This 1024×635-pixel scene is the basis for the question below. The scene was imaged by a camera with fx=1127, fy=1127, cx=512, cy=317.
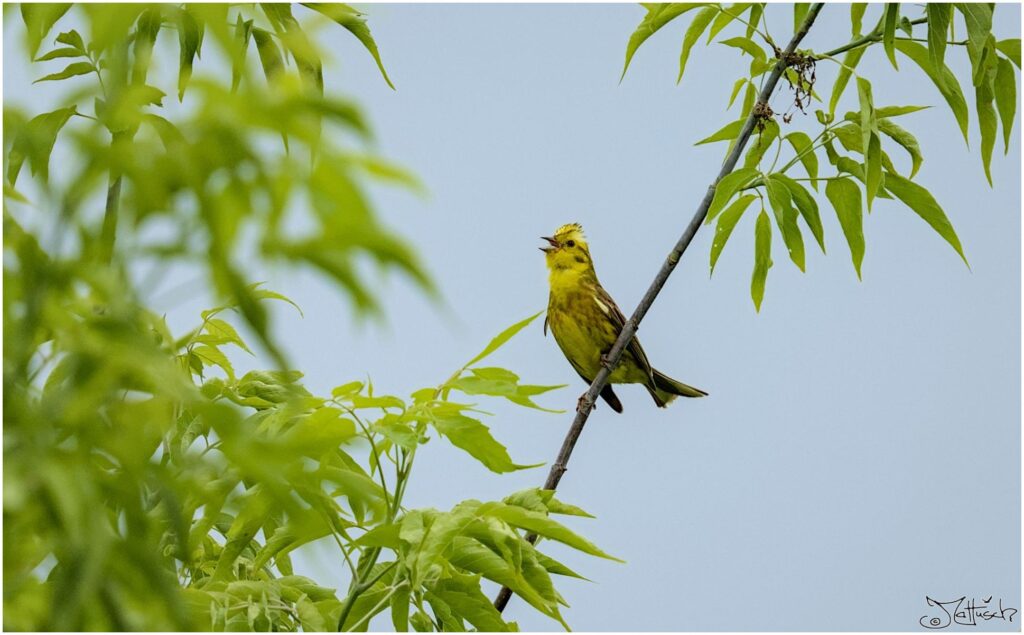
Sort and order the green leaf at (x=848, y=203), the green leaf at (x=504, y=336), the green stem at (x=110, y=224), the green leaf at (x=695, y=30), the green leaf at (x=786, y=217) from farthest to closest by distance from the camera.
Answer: the green leaf at (x=695, y=30), the green leaf at (x=848, y=203), the green leaf at (x=786, y=217), the green leaf at (x=504, y=336), the green stem at (x=110, y=224)

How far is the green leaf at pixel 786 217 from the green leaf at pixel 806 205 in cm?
1

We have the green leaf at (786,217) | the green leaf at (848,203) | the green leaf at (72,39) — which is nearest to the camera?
the green leaf at (72,39)

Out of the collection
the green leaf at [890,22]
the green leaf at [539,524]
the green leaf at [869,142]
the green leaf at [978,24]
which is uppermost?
the green leaf at [978,24]

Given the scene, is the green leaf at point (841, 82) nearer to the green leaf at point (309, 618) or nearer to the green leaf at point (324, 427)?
the green leaf at point (324, 427)

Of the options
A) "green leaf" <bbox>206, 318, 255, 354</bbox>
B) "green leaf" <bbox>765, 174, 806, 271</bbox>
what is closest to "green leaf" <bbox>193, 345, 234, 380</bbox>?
"green leaf" <bbox>206, 318, 255, 354</bbox>

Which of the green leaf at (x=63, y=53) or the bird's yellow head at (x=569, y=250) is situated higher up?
the bird's yellow head at (x=569, y=250)

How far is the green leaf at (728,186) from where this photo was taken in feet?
8.68

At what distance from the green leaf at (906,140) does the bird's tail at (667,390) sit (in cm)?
327

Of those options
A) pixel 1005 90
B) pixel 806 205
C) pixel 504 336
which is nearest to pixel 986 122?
pixel 1005 90

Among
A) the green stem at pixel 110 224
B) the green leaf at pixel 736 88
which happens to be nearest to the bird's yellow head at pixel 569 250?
the green leaf at pixel 736 88

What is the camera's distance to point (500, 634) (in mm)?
1931

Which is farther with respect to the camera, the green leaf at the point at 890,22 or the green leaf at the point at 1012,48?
the green leaf at the point at 1012,48

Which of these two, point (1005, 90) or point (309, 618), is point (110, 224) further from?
point (1005, 90)

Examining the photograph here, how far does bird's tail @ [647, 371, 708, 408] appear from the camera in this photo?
6.13m
